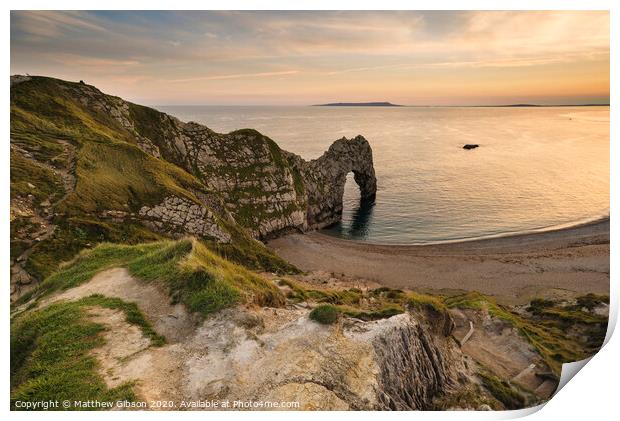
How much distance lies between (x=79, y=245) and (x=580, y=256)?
47.9 m

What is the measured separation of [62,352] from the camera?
1105cm

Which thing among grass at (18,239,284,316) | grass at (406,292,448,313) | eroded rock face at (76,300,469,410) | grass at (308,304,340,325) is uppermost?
grass at (18,239,284,316)

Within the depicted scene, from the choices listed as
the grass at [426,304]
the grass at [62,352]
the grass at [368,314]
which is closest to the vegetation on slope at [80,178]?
the grass at [62,352]

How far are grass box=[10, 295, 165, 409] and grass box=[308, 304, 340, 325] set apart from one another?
4838 mm

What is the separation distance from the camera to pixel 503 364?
17.3 m

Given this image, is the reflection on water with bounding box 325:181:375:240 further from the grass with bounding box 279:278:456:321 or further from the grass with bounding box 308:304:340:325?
the grass with bounding box 308:304:340:325

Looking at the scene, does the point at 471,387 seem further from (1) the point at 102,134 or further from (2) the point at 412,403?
(1) the point at 102,134

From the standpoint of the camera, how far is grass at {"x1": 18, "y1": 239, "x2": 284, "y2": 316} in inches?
507

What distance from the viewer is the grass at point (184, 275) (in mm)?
12867

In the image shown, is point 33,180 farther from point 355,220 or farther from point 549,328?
point 355,220

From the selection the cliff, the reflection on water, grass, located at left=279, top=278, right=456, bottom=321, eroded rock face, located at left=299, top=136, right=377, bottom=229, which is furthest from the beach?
grass, located at left=279, top=278, right=456, bottom=321

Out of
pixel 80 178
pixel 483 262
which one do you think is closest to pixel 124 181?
pixel 80 178

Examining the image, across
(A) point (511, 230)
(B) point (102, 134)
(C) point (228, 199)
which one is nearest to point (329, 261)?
(C) point (228, 199)

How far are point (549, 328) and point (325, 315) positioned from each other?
17651mm
